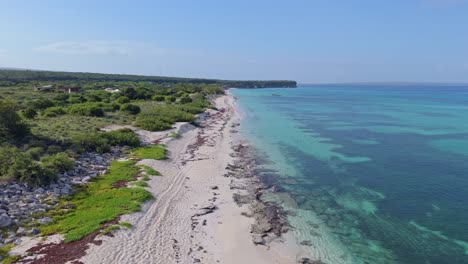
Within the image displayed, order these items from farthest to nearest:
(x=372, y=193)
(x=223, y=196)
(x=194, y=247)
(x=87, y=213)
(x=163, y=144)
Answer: (x=163, y=144) < (x=372, y=193) < (x=223, y=196) < (x=87, y=213) < (x=194, y=247)

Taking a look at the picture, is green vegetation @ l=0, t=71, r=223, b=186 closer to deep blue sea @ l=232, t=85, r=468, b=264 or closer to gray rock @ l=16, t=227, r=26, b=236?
gray rock @ l=16, t=227, r=26, b=236

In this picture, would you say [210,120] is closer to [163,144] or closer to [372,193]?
[163,144]

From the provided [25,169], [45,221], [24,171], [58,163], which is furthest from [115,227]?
[58,163]

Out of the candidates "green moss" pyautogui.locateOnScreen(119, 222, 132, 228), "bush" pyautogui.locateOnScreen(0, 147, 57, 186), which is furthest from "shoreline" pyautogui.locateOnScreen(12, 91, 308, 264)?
"bush" pyautogui.locateOnScreen(0, 147, 57, 186)

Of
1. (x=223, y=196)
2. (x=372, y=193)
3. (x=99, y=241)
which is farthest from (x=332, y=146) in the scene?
(x=99, y=241)

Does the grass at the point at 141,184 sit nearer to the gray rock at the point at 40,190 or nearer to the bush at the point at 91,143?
the gray rock at the point at 40,190

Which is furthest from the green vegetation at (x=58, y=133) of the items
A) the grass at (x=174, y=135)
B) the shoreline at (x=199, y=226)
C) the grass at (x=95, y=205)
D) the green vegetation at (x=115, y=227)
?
the green vegetation at (x=115, y=227)

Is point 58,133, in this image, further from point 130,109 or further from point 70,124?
point 130,109
